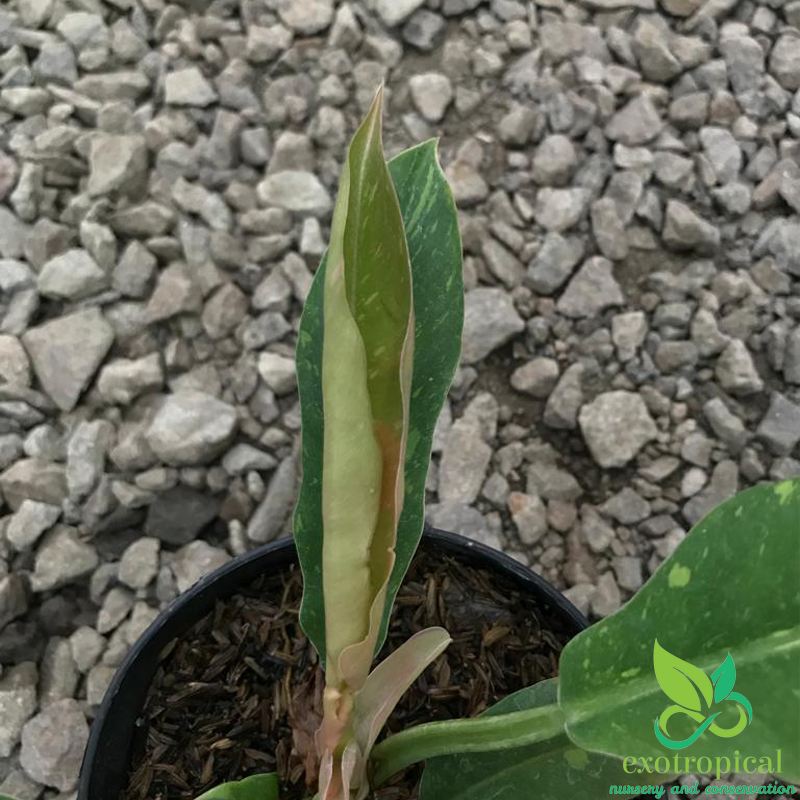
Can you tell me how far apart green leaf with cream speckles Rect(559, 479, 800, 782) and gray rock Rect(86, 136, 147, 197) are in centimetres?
83

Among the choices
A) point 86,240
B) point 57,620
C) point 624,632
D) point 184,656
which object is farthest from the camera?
point 86,240

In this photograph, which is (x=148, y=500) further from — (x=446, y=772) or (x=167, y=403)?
(x=446, y=772)

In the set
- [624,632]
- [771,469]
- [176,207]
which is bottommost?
[771,469]

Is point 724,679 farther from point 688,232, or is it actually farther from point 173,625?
point 688,232

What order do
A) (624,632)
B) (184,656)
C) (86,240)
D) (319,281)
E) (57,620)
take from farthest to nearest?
(86,240), (57,620), (184,656), (319,281), (624,632)

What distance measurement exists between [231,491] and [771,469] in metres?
0.59

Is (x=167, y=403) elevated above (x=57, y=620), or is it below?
above

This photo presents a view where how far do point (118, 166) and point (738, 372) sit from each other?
2.53ft

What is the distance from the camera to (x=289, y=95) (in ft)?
3.49

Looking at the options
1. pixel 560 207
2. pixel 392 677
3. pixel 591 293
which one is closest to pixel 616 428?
pixel 591 293

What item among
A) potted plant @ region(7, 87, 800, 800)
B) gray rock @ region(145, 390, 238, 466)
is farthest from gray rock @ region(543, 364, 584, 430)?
potted plant @ region(7, 87, 800, 800)

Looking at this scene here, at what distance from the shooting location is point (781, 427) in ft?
2.99

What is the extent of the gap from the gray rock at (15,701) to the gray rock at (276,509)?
25 centimetres

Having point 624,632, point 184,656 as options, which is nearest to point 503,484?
point 184,656
